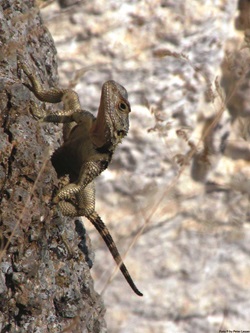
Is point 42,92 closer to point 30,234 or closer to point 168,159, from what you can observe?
point 30,234

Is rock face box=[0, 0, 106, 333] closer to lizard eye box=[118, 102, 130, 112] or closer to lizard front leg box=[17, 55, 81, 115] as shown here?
lizard front leg box=[17, 55, 81, 115]

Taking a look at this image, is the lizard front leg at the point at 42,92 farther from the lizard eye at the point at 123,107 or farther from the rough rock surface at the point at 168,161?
the rough rock surface at the point at 168,161

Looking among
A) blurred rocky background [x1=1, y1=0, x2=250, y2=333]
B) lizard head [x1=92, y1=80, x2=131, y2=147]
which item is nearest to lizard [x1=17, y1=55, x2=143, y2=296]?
lizard head [x1=92, y1=80, x2=131, y2=147]

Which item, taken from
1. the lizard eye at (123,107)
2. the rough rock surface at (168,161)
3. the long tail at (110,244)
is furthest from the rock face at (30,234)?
the rough rock surface at (168,161)

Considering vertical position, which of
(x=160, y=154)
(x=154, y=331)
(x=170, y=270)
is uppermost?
(x=160, y=154)

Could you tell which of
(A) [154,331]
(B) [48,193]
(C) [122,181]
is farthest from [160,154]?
(B) [48,193]

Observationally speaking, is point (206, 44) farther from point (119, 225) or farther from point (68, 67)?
point (119, 225)

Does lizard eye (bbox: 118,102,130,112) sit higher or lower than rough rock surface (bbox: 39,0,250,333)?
higher
